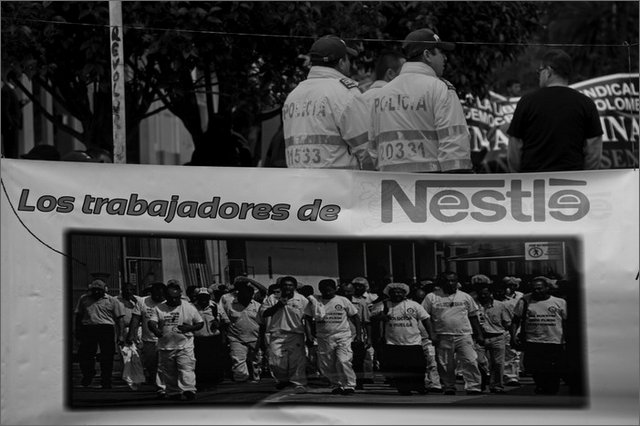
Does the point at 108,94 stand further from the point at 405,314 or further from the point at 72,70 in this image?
the point at 405,314

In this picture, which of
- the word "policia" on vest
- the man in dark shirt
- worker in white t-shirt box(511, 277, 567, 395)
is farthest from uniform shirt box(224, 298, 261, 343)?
the man in dark shirt

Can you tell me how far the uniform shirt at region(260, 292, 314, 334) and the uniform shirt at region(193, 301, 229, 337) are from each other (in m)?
0.23

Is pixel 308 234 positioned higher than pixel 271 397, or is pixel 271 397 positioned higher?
pixel 308 234

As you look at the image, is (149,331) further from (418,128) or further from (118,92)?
(118,92)

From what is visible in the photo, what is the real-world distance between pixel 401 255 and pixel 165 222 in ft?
3.65

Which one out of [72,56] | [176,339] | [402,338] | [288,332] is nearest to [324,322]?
[288,332]

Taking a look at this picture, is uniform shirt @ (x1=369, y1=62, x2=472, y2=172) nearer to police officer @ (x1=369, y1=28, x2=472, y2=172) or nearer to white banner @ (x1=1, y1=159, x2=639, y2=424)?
police officer @ (x1=369, y1=28, x2=472, y2=172)

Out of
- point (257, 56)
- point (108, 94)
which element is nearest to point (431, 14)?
point (257, 56)

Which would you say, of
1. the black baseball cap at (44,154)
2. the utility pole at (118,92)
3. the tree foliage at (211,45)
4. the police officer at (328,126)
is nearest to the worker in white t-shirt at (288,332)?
the police officer at (328,126)

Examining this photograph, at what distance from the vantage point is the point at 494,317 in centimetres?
580

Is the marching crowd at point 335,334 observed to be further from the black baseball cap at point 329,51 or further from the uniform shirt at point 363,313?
the black baseball cap at point 329,51

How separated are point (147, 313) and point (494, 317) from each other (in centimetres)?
161

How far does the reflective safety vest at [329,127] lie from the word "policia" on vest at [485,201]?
120cm

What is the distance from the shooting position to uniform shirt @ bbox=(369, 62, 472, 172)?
22.2ft
